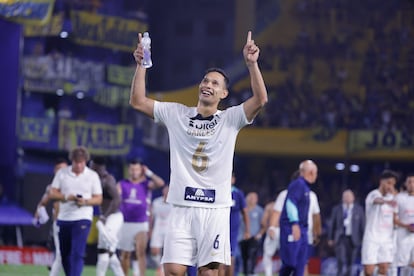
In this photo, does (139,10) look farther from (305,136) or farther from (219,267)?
(219,267)

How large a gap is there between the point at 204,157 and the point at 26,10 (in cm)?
2134

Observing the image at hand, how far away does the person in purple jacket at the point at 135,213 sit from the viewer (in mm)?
21422

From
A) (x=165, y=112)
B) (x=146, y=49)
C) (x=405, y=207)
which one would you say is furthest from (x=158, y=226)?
(x=146, y=49)

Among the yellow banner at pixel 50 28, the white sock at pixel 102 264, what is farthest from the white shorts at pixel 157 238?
the yellow banner at pixel 50 28

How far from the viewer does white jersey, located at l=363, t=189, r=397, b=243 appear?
20.5 metres

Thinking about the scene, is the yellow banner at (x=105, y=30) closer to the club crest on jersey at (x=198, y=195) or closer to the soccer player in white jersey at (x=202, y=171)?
the soccer player in white jersey at (x=202, y=171)

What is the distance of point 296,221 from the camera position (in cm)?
1773

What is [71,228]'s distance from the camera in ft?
54.1

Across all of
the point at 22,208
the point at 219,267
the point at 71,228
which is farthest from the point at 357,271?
the point at 219,267

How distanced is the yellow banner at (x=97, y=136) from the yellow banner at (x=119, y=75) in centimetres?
177

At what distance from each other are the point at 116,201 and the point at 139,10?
31.4 meters

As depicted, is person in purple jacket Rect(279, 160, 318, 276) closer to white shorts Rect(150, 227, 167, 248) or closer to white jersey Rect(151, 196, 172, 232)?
white shorts Rect(150, 227, 167, 248)

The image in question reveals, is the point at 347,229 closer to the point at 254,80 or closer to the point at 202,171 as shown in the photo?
the point at 202,171

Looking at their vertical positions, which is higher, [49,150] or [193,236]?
[49,150]
